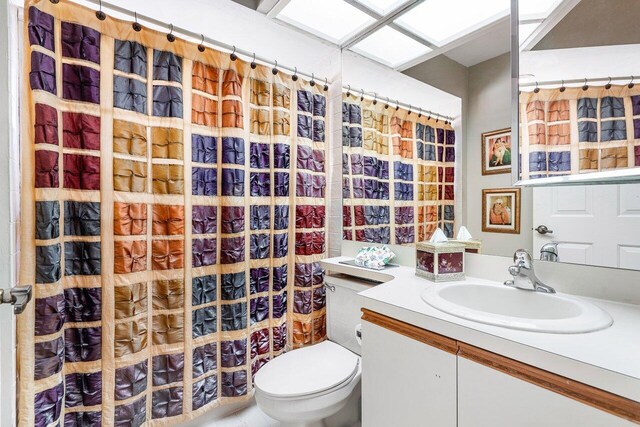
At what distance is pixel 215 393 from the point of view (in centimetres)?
148

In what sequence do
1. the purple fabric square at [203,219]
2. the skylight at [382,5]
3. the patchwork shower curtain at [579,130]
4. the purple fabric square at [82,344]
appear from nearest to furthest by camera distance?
the patchwork shower curtain at [579,130] → the purple fabric square at [82,344] → the purple fabric square at [203,219] → the skylight at [382,5]

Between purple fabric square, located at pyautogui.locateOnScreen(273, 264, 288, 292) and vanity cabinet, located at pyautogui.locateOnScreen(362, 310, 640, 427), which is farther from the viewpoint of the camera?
purple fabric square, located at pyautogui.locateOnScreen(273, 264, 288, 292)

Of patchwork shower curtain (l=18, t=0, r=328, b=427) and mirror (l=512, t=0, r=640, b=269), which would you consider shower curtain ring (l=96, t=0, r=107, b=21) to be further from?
mirror (l=512, t=0, r=640, b=269)

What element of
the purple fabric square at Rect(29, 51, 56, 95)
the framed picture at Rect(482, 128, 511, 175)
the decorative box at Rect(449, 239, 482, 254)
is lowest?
the decorative box at Rect(449, 239, 482, 254)

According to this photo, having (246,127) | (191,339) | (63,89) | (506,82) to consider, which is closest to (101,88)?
(63,89)

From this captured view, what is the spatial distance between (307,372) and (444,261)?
761 mm

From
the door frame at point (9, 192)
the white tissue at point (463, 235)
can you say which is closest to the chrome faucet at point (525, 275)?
the white tissue at point (463, 235)

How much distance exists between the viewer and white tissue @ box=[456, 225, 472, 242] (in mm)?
1324

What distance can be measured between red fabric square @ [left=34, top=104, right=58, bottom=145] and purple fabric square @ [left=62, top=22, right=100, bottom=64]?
24 centimetres

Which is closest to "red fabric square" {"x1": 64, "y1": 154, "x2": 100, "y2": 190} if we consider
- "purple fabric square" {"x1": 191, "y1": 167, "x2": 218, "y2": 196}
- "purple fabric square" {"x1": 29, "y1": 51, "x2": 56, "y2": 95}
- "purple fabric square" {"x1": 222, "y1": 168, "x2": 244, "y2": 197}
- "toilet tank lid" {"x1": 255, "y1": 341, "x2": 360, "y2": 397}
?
"purple fabric square" {"x1": 29, "y1": 51, "x2": 56, "y2": 95}

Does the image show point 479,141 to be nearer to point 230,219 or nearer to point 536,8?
point 536,8

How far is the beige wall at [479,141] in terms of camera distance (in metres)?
1.18

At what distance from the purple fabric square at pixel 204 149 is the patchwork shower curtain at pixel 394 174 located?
79 centimetres

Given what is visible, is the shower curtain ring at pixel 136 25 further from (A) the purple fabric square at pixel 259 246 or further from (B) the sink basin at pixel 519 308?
(B) the sink basin at pixel 519 308
